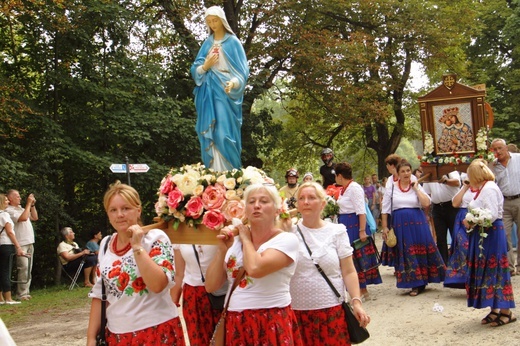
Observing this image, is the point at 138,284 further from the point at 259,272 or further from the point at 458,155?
the point at 458,155

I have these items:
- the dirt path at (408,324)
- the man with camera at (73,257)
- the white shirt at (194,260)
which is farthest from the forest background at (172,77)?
the white shirt at (194,260)

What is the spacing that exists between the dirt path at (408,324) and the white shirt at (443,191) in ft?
4.90

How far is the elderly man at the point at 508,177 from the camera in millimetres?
10961

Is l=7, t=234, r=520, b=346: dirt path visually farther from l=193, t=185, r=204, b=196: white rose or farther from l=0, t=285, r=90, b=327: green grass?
l=193, t=185, r=204, b=196: white rose

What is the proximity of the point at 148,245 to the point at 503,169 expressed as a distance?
331 inches

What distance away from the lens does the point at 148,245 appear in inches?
161

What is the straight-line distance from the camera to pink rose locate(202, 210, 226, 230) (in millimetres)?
4410

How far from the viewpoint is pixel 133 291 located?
403 centimetres

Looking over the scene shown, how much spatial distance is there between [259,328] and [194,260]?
130cm

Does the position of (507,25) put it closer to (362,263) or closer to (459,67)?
(459,67)

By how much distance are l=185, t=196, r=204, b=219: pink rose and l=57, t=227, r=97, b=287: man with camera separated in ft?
35.8

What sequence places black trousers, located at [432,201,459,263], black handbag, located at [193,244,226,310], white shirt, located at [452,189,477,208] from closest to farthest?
black handbag, located at [193,244,226,310] → white shirt, located at [452,189,477,208] → black trousers, located at [432,201,459,263]

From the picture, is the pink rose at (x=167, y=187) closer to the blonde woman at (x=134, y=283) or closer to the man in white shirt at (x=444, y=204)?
the blonde woman at (x=134, y=283)

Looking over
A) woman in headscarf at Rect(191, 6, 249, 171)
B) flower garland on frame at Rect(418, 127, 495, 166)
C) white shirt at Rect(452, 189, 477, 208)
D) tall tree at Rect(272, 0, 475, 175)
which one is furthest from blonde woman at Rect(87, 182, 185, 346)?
tall tree at Rect(272, 0, 475, 175)
